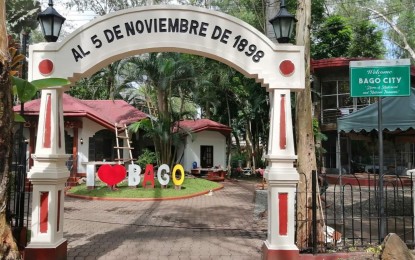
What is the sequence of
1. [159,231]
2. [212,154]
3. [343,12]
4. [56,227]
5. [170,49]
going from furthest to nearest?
[343,12] → [212,154] → [159,231] → [170,49] → [56,227]

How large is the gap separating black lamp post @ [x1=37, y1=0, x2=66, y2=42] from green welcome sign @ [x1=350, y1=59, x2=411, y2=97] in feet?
15.1

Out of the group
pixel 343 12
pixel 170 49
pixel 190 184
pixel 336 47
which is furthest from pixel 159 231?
pixel 343 12

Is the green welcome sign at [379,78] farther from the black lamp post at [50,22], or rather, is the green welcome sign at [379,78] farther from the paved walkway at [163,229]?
the black lamp post at [50,22]

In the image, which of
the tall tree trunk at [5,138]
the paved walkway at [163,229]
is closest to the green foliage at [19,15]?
the paved walkway at [163,229]

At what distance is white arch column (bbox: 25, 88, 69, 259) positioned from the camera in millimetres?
5629

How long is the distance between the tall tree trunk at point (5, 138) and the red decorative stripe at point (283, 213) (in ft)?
11.6

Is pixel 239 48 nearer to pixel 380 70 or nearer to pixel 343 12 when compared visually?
pixel 380 70

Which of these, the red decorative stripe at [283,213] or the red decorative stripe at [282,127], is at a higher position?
the red decorative stripe at [282,127]

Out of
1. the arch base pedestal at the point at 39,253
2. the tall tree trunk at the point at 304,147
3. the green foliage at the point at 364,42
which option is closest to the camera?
the arch base pedestal at the point at 39,253

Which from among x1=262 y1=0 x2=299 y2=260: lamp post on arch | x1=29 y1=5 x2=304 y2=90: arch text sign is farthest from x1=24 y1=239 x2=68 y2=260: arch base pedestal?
x1=262 y1=0 x2=299 y2=260: lamp post on arch

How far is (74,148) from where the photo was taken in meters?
18.3

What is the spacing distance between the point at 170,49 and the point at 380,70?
333 centimetres

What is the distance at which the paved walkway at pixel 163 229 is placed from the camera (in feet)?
21.8

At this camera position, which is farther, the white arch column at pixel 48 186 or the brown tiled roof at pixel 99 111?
the brown tiled roof at pixel 99 111
